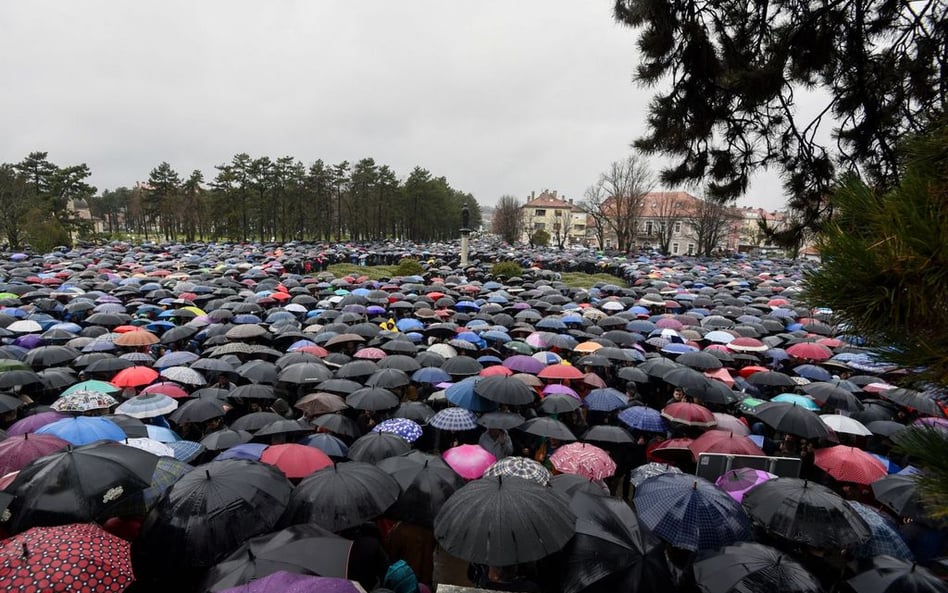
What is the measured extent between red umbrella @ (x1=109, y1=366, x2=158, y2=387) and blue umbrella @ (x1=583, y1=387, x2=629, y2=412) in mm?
7781

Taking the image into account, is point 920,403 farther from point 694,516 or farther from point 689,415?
point 694,516

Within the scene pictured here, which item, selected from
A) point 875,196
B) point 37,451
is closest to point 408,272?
point 37,451

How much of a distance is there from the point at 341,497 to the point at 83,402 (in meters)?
5.11

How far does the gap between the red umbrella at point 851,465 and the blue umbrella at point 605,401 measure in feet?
8.78

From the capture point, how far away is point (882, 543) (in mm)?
4660

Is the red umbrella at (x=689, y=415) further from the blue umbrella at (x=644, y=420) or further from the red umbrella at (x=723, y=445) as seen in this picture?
the red umbrella at (x=723, y=445)

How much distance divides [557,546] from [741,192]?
11.8 ft

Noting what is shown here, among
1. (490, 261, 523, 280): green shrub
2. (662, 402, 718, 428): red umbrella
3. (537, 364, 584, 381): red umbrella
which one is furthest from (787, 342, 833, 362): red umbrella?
(490, 261, 523, 280): green shrub

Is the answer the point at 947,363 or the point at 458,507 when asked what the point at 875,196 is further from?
the point at 458,507

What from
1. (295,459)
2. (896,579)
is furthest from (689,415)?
(295,459)

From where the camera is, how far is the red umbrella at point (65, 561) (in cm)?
322

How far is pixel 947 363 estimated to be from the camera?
1.54m

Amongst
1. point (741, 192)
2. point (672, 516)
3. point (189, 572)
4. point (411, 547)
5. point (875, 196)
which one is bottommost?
point (411, 547)

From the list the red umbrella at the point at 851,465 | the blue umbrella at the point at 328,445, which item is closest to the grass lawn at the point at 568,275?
the red umbrella at the point at 851,465
